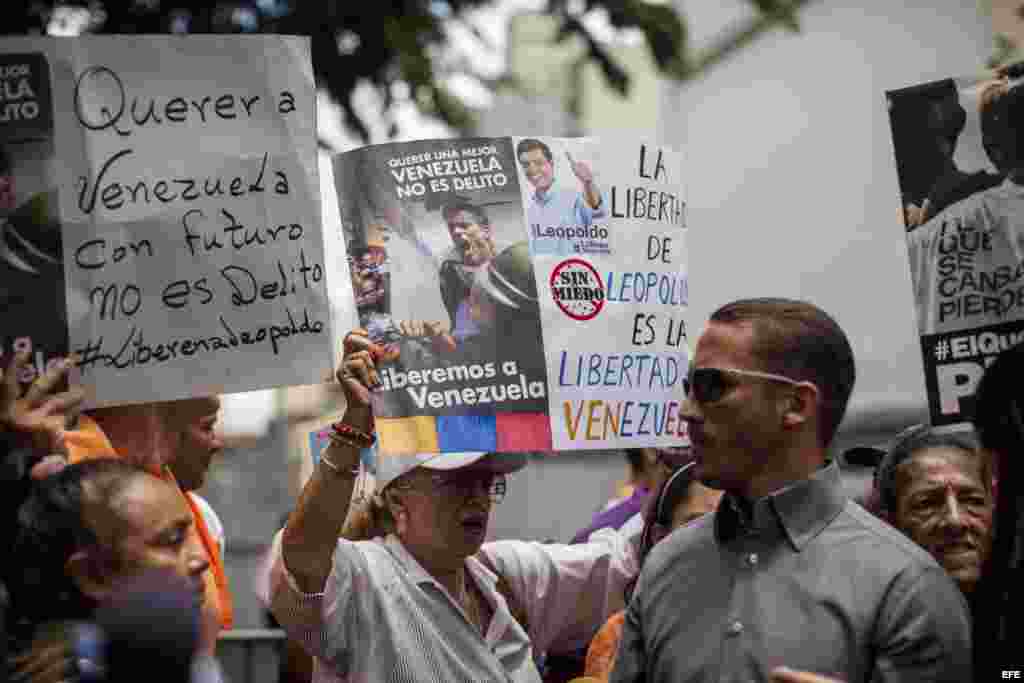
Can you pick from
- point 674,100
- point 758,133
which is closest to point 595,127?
point 674,100

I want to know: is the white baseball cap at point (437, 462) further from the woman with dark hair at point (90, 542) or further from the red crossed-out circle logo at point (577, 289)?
the woman with dark hair at point (90, 542)

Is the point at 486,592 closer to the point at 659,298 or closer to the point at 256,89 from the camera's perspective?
the point at 659,298

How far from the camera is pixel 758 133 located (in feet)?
61.7

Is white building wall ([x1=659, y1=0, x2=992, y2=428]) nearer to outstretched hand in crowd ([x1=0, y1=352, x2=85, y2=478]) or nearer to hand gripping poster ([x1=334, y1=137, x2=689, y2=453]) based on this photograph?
hand gripping poster ([x1=334, y1=137, x2=689, y2=453])

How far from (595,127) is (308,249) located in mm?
31594

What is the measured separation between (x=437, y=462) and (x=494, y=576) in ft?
1.41

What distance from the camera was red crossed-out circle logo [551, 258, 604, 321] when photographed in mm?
4168

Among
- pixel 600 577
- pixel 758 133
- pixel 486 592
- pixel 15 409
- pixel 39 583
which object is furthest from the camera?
pixel 758 133

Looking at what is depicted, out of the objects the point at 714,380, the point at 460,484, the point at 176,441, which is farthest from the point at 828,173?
the point at 714,380

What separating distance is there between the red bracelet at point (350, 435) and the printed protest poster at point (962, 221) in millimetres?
1423

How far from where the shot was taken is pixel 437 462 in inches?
166

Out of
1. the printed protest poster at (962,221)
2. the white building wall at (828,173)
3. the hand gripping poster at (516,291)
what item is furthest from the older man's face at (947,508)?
the white building wall at (828,173)

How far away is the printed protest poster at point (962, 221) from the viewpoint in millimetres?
3746

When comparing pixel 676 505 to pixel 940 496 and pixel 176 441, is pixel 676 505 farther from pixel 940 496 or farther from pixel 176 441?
pixel 176 441
